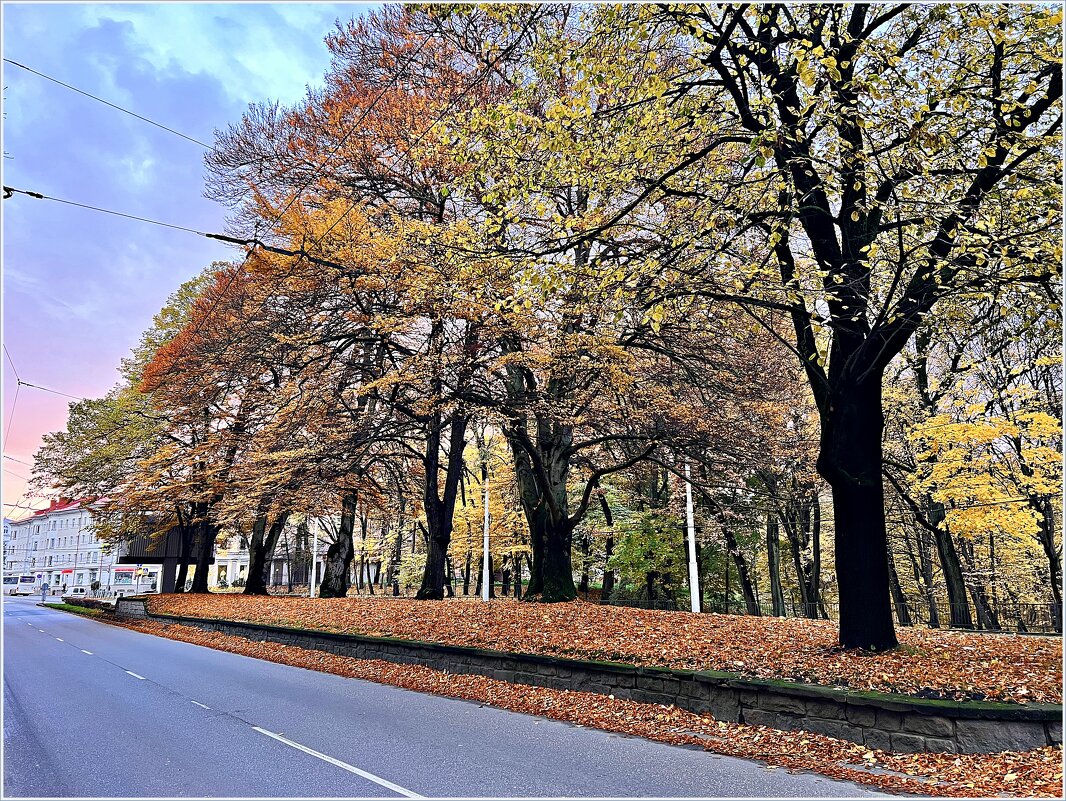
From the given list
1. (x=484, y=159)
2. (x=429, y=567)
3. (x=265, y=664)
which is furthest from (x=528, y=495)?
(x=484, y=159)

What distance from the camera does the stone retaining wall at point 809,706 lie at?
20.2 ft

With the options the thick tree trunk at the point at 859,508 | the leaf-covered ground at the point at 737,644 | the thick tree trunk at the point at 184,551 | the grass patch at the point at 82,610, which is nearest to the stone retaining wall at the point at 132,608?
the grass patch at the point at 82,610

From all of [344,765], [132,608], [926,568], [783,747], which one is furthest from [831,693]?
[132,608]

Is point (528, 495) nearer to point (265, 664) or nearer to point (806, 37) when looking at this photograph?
point (265, 664)

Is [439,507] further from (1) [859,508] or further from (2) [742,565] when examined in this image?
(2) [742,565]

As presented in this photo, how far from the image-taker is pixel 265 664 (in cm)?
1480

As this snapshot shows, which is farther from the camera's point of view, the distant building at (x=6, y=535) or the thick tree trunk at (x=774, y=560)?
the thick tree trunk at (x=774, y=560)

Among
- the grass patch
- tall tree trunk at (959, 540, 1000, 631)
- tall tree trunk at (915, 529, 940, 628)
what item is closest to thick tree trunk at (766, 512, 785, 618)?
tall tree trunk at (915, 529, 940, 628)

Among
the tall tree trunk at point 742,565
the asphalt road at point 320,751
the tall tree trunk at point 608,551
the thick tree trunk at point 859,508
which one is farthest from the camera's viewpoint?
the tall tree trunk at point 608,551

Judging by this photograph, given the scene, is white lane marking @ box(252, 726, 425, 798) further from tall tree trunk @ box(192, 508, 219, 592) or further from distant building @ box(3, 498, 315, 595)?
distant building @ box(3, 498, 315, 595)

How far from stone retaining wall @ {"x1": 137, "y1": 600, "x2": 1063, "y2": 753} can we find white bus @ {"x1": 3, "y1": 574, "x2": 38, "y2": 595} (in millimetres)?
102701

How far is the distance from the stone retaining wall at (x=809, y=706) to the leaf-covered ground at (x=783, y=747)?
0.11 m

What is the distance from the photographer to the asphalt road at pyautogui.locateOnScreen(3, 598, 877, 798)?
5770 mm

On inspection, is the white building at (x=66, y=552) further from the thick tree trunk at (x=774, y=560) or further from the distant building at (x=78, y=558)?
the thick tree trunk at (x=774, y=560)
